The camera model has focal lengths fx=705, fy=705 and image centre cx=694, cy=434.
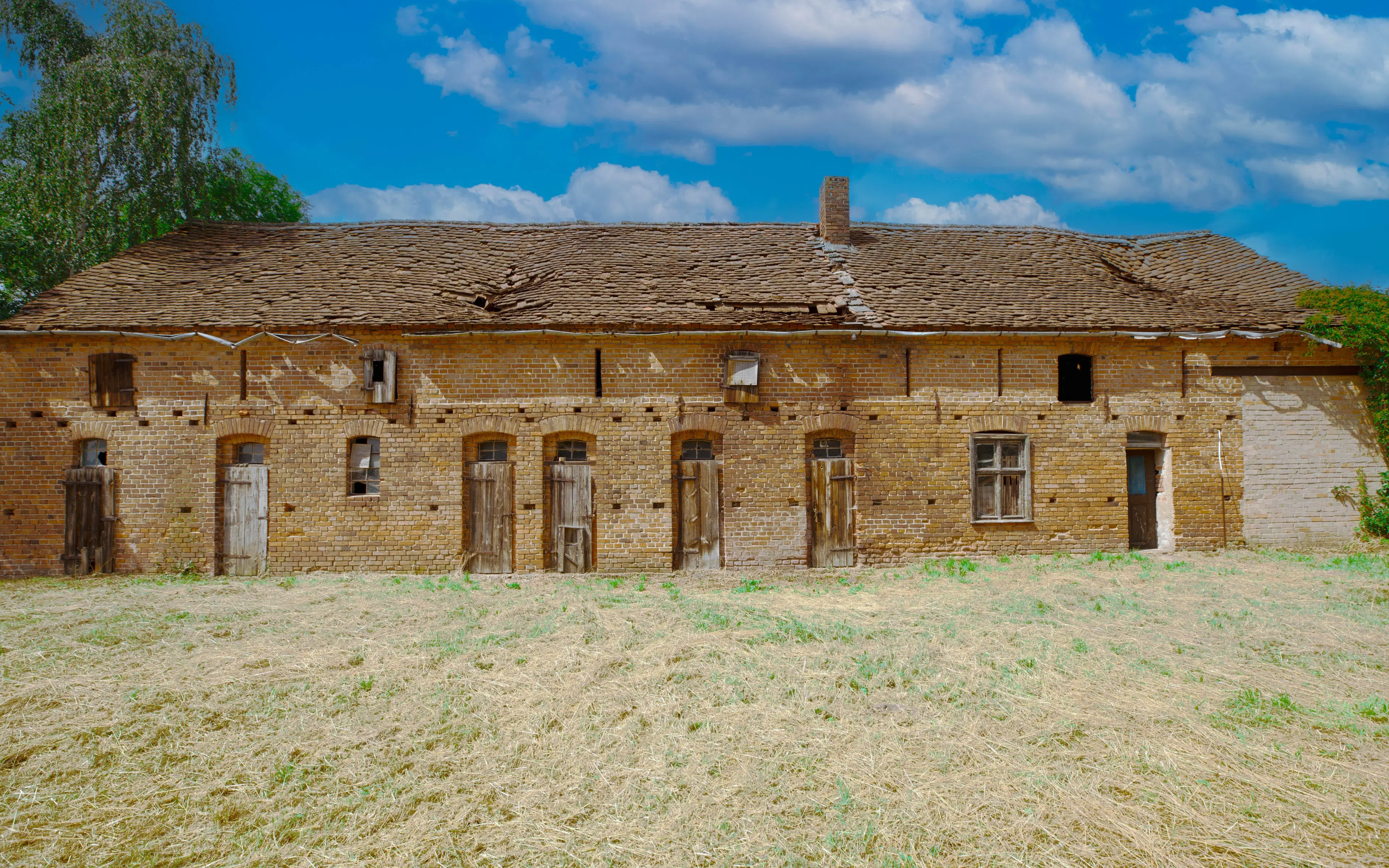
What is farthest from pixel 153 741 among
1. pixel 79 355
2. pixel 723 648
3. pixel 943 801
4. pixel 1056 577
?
pixel 1056 577

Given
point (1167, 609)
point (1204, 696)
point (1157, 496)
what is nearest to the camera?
point (1204, 696)

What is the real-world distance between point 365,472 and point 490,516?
2.27 meters

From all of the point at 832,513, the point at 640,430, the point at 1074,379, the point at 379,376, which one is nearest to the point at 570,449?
the point at 640,430

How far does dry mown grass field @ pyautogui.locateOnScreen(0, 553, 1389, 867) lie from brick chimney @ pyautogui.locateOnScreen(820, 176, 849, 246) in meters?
8.93

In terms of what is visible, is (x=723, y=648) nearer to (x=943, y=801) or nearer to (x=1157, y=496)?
(x=943, y=801)

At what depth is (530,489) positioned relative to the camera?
473 inches

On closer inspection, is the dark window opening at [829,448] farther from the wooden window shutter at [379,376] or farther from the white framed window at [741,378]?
the wooden window shutter at [379,376]

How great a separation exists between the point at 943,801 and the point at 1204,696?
3095mm

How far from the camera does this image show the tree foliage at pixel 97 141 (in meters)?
16.0

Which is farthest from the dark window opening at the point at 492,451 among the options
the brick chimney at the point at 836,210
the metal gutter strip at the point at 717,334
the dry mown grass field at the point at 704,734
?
the brick chimney at the point at 836,210

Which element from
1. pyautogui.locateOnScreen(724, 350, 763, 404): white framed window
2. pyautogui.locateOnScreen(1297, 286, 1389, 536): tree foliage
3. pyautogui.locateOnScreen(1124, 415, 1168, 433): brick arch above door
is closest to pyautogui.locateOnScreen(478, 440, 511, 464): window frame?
pyautogui.locateOnScreen(724, 350, 763, 404): white framed window

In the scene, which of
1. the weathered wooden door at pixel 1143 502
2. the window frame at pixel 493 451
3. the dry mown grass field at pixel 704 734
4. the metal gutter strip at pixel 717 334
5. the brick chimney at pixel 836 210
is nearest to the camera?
the dry mown grass field at pixel 704 734

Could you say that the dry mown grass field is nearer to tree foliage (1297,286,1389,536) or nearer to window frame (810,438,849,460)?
window frame (810,438,849,460)

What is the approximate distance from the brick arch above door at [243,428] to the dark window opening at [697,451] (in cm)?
699
